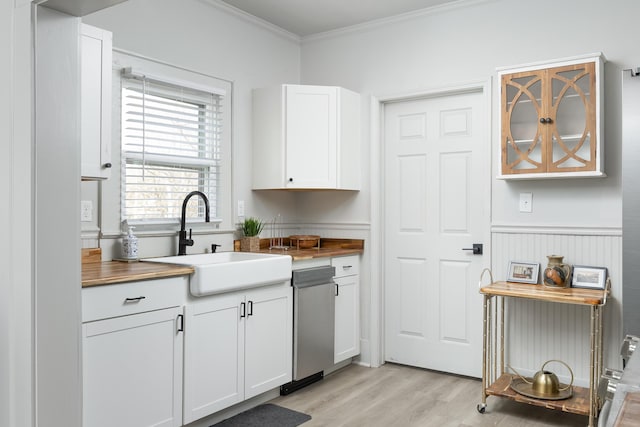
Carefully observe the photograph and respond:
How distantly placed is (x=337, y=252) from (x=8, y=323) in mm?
2312

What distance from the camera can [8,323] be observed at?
79.2 inches

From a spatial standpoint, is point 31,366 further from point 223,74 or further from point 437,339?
point 437,339

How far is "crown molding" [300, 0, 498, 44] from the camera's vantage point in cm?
374

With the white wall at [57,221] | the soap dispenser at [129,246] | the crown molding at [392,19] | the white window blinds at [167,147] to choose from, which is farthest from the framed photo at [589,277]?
the white wall at [57,221]

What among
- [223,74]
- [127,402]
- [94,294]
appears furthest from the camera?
[223,74]

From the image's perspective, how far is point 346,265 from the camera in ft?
13.2

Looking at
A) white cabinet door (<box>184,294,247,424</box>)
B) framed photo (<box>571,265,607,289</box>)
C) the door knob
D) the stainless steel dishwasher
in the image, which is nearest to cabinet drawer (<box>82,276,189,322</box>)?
white cabinet door (<box>184,294,247,424</box>)

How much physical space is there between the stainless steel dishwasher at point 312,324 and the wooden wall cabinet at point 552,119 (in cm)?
141

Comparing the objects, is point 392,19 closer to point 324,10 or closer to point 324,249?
point 324,10

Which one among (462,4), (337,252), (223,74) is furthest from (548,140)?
(223,74)

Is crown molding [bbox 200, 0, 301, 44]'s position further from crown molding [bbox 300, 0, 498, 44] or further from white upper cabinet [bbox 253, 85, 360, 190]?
white upper cabinet [bbox 253, 85, 360, 190]

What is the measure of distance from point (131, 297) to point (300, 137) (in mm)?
1883

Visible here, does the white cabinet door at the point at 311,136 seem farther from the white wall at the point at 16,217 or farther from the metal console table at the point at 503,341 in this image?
the white wall at the point at 16,217

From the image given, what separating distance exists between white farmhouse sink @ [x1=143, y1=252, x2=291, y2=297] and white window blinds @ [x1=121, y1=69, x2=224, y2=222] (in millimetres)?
307
